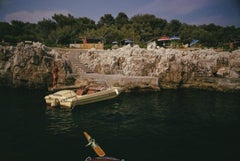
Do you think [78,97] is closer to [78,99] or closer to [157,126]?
[78,99]

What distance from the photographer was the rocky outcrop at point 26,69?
42.3m

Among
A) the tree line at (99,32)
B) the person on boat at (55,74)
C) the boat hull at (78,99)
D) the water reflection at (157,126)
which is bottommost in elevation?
the water reflection at (157,126)

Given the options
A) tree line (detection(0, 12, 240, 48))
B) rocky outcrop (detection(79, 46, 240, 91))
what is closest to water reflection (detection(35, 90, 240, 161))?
rocky outcrop (detection(79, 46, 240, 91))

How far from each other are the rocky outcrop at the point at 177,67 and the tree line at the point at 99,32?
22.0m

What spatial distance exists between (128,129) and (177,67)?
2566 centimetres

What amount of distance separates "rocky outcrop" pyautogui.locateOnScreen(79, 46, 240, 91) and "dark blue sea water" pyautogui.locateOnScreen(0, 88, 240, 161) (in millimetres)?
8901

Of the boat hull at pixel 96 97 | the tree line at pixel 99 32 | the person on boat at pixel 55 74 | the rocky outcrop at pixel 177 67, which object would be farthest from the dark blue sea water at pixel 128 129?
the tree line at pixel 99 32

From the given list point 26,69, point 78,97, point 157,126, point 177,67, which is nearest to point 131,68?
point 177,67

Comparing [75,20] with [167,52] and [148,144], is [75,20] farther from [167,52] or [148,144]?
[148,144]

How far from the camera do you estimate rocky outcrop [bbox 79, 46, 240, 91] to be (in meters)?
44.7

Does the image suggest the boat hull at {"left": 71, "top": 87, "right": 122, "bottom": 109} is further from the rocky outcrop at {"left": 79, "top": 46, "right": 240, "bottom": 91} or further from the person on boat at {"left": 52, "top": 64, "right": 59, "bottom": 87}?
the person on boat at {"left": 52, "top": 64, "right": 59, "bottom": 87}

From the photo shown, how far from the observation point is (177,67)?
4519 centimetres

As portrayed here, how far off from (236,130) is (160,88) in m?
21.5

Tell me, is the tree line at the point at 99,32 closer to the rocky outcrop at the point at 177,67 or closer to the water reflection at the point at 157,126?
the rocky outcrop at the point at 177,67
